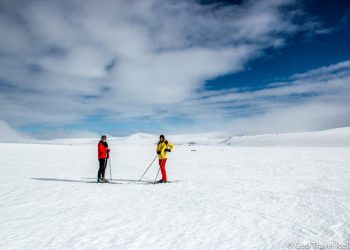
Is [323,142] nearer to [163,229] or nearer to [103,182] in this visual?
[103,182]

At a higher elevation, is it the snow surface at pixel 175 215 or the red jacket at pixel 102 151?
the red jacket at pixel 102 151

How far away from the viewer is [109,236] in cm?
559

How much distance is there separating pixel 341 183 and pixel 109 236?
9.85m

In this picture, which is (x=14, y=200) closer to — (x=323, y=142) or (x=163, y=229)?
(x=163, y=229)

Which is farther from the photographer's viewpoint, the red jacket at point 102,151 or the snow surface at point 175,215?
the red jacket at point 102,151

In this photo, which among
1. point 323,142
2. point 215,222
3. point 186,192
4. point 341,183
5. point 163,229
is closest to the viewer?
point 163,229

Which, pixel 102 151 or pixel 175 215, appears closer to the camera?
pixel 175 215

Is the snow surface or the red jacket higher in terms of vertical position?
the red jacket

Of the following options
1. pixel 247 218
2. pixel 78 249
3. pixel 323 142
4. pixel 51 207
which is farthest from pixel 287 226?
pixel 323 142

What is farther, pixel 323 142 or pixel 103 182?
pixel 323 142

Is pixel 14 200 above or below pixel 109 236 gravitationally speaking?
above

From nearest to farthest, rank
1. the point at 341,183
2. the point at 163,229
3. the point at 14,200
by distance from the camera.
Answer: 1. the point at 163,229
2. the point at 14,200
3. the point at 341,183

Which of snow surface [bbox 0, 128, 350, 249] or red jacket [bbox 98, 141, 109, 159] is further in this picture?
red jacket [bbox 98, 141, 109, 159]

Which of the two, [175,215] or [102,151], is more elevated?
[102,151]
